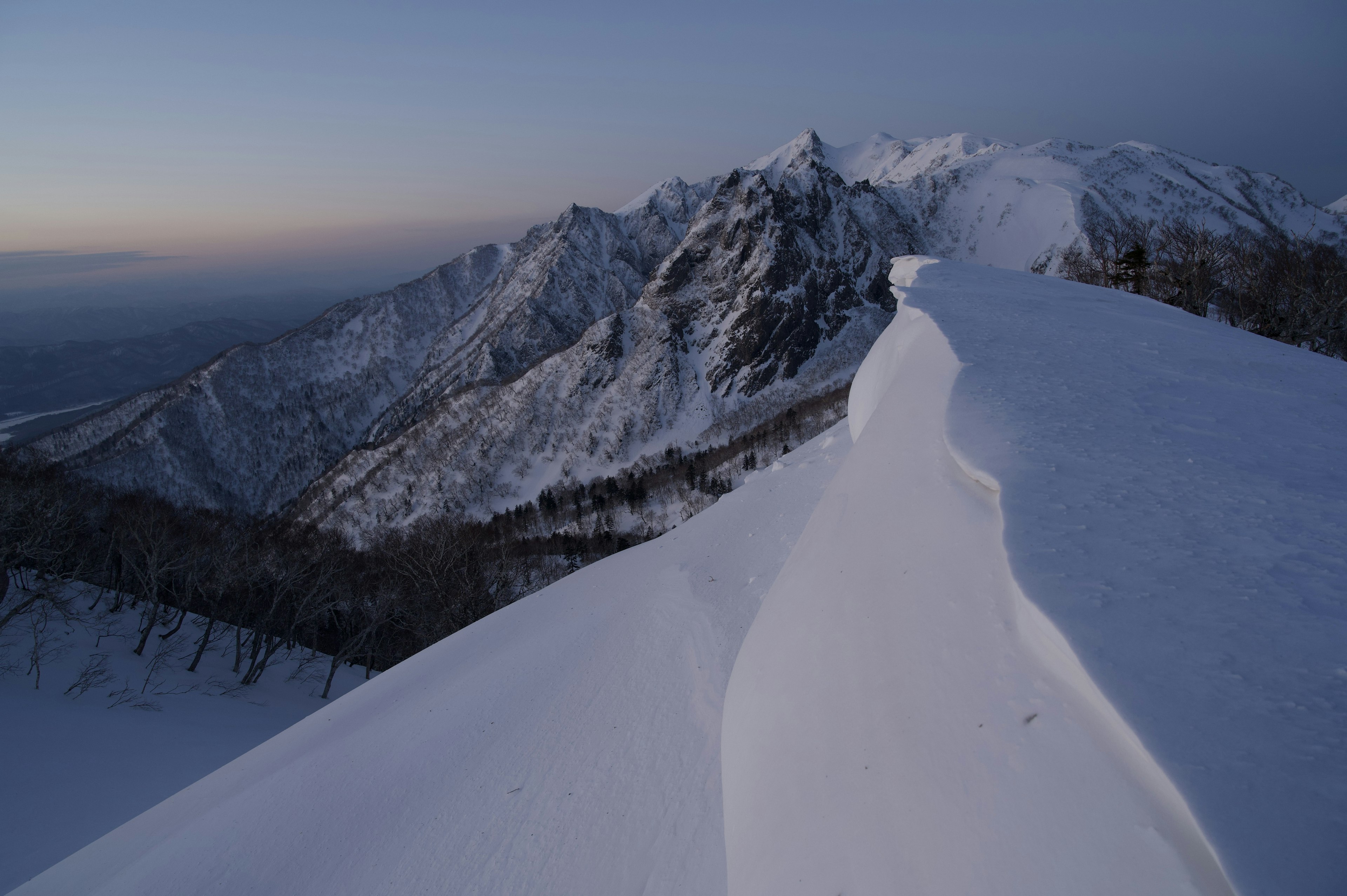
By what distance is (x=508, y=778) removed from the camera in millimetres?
6367

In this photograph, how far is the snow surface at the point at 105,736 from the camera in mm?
11281

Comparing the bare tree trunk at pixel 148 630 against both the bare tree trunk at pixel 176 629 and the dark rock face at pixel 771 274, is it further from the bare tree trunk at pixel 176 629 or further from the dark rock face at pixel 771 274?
the dark rock face at pixel 771 274

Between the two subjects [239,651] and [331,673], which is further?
[331,673]

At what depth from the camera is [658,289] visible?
479 feet

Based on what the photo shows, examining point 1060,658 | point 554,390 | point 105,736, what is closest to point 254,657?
point 105,736

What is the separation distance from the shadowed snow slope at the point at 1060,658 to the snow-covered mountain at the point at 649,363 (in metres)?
109

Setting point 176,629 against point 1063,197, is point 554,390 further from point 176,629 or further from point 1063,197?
point 1063,197

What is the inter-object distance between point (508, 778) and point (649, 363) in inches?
4931

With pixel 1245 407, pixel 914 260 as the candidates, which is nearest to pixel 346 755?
pixel 1245 407

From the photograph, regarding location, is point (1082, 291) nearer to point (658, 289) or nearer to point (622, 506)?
point (622, 506)

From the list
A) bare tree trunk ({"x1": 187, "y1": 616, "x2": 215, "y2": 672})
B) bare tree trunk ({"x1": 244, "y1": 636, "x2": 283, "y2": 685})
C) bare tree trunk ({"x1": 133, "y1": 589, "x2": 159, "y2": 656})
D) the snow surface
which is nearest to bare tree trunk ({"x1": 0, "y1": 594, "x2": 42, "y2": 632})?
the snow surface

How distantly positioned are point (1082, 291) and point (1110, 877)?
16.2 metres

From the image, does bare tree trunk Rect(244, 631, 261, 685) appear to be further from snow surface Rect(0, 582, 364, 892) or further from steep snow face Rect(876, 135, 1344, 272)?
steep snow face Rect(876, 135, 1344, 272)

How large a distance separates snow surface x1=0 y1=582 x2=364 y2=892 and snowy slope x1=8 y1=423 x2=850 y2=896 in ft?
17.1
